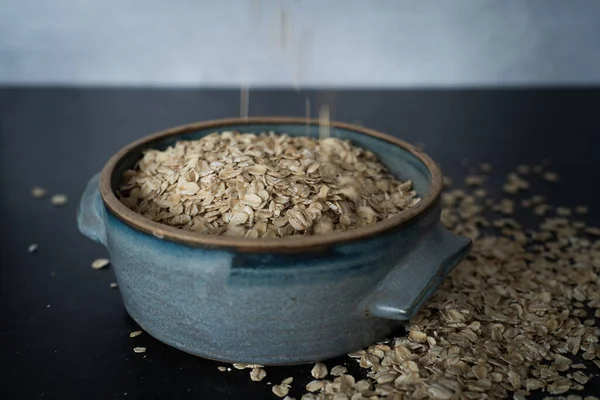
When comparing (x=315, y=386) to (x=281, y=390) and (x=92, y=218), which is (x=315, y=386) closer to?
(x=281, y=390)

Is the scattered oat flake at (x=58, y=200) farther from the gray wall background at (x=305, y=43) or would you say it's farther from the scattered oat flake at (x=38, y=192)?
the gray wall background at (x=305, y=43)

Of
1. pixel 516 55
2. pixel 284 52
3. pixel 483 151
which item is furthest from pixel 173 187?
pixel 516 55

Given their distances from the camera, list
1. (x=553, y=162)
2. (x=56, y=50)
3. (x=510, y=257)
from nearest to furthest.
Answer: (x=510, y=257) < (x=553, y=162) < (x=56, y=50)

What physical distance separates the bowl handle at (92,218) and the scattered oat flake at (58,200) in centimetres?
37

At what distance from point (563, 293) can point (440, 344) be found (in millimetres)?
253

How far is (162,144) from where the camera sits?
111 cm

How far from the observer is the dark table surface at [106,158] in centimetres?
87

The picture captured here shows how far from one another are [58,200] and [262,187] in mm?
605

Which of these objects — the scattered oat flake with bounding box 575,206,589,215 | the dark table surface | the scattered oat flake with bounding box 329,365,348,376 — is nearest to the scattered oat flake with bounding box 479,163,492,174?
the dark table surface

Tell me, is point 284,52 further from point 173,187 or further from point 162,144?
point 173,187

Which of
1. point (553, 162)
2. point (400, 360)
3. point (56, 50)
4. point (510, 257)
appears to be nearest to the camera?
point (400, 360)

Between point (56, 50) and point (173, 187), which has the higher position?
point (173, 187)

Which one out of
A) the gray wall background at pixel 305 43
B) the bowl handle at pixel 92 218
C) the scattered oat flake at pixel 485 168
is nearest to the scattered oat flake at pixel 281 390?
the bowl handle at pixel 92 218

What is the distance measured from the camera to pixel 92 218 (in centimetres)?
98
